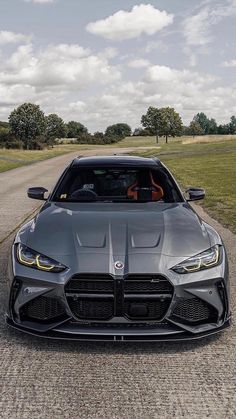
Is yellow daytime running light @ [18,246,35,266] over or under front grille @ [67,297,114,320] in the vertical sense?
over

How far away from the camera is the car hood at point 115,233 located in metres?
3.60

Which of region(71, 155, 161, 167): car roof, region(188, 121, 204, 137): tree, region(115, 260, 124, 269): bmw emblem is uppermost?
region(71, 155, 161, 167): car roof

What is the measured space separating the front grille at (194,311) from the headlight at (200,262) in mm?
216

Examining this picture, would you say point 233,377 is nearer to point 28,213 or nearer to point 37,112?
point 28,213

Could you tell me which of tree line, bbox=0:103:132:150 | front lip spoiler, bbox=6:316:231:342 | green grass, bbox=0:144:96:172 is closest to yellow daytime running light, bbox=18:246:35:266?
front lip spoiler, bbox=6:316:231:342

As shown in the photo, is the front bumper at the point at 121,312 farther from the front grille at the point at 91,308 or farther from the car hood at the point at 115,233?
the car hood at the point at 115,233

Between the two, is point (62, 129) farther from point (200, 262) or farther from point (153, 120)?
point (200, 262)

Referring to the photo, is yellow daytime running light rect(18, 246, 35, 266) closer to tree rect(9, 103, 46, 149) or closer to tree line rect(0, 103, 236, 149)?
tree line rect(0, 103, 236, 149)

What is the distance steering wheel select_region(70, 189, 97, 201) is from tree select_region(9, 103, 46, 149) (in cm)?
9421

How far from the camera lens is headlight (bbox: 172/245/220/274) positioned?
354 cm

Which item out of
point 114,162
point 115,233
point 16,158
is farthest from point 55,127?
point 115,233

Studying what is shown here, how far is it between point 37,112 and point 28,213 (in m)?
92.4

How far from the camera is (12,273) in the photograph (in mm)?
3689

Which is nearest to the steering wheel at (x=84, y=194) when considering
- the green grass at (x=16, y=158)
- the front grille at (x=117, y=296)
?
the front grille at (x=117, y=296)
